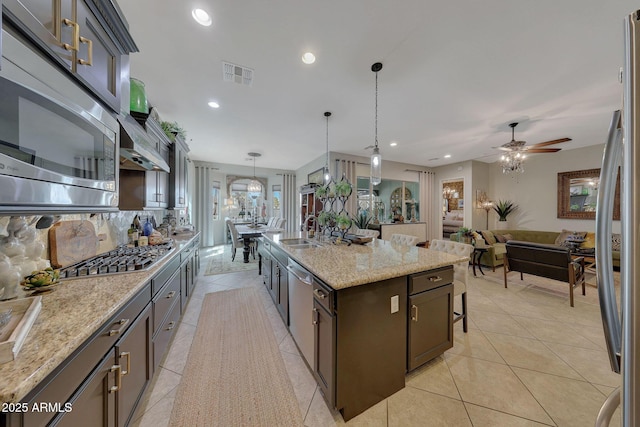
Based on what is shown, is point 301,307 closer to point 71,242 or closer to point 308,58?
point 71,242

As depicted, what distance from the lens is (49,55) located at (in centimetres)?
91

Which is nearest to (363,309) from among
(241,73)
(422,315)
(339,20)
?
(422,315)

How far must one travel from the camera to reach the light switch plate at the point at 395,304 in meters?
1.45

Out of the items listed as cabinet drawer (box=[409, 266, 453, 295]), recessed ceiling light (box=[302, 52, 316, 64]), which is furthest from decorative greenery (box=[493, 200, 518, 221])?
recessed ceiling light (box=[302, 52, 316, 64])

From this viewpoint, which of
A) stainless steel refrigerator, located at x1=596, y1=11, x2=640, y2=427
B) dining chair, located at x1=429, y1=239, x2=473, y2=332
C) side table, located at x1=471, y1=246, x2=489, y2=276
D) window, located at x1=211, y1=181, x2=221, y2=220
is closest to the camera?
stainless steel refrigerator, located at x1=596, y1=11, x2=640, y2=427

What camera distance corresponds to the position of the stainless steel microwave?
0.76m

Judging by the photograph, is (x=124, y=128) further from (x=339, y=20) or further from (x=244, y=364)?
(x=244, y=364)

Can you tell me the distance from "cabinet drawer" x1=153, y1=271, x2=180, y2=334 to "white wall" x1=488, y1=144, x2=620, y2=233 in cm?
800

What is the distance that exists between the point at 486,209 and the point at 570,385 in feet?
19.1

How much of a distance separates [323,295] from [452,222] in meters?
8.40

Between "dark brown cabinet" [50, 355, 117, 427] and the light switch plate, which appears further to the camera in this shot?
the light switch plate

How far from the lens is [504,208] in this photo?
19.7ft

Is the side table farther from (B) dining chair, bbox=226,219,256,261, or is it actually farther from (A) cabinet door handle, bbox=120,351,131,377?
(A) cabinet door handle, bbox=120,351,131,377

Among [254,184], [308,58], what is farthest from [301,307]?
[254,184]
